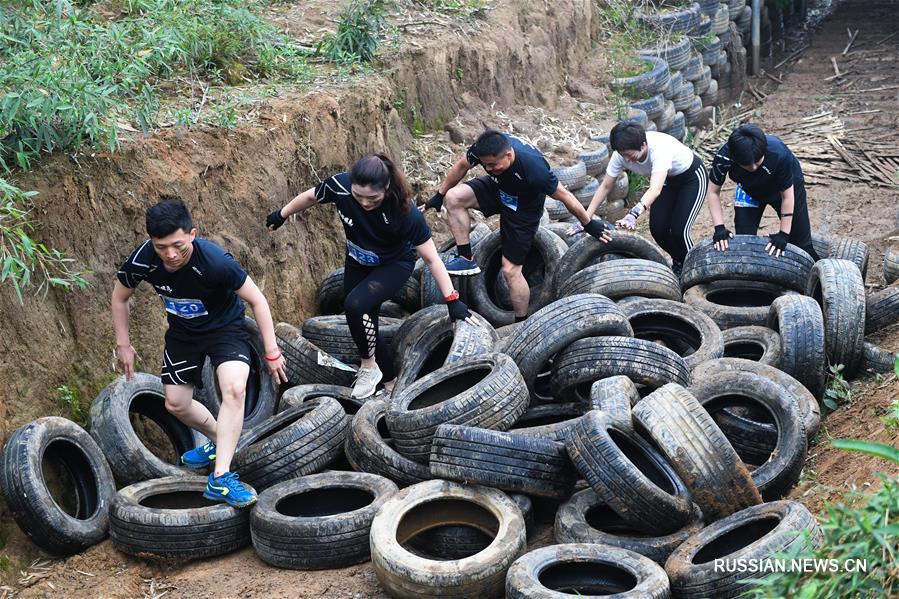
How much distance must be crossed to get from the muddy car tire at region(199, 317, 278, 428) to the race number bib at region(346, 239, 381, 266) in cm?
106

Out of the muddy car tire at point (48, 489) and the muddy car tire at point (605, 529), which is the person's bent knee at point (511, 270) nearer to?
the muddy car tire at point (605, 529)

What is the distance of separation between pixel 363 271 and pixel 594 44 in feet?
33.1

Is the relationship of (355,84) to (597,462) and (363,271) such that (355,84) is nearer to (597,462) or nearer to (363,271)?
(363,271)

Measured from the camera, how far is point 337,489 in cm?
689

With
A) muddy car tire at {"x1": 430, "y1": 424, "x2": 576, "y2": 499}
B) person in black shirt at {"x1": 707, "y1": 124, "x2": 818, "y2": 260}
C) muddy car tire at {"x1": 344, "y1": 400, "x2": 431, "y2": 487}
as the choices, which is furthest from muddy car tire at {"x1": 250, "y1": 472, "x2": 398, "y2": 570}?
person in black shirt at {"x1": 707, "y1": 124, "x2": 818, "y2": 260}

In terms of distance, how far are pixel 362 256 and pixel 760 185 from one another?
4.07 meters

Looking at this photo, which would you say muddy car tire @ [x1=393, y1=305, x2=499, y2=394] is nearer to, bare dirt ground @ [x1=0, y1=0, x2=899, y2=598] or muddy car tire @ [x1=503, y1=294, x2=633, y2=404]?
muddy car tire @ [x1=503, y1=294, x2=633, y2=404]

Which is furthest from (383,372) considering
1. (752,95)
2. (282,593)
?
(752,95)

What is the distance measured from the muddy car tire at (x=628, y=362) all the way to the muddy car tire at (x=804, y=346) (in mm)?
980

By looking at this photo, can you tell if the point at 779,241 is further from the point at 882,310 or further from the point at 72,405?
the point at 72,405

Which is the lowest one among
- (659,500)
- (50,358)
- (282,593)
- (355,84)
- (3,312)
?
(282,593)

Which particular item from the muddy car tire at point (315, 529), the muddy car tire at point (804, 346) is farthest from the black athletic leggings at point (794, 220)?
the muddy car tire at point (315, 529)

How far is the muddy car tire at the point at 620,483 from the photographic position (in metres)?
5.93

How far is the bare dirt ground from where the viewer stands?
6.36 meters
